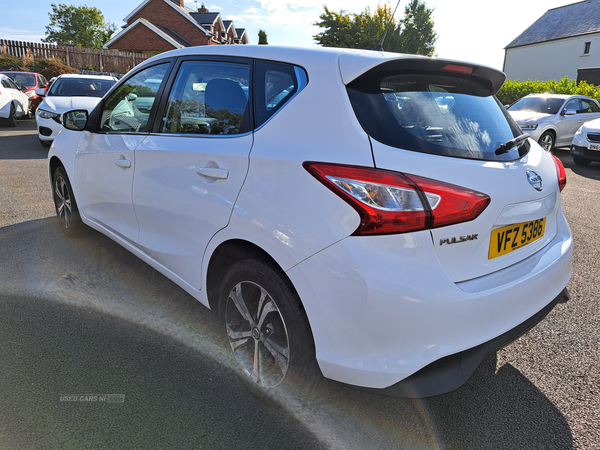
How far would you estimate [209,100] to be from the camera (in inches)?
103

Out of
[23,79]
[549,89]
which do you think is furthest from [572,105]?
[23,79]

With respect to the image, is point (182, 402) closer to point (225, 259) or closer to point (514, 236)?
point (225, 259)

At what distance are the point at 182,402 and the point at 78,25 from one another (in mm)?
86225

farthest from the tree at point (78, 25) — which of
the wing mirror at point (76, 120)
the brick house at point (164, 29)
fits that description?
the wing mirror at point (76, 120)

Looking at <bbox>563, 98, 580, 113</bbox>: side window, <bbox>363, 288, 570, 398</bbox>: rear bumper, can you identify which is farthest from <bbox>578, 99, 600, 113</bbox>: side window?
<bbox>363, 288, 570, 398</bbox>: rear bumper

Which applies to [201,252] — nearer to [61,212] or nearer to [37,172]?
[61,212]

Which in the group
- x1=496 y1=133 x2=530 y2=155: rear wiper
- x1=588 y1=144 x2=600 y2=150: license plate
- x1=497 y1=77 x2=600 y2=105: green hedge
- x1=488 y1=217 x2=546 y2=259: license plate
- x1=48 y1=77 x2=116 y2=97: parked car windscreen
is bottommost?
x1=588 y1=144 x2=600 y2=150: license plate

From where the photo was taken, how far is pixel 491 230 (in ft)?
6.18

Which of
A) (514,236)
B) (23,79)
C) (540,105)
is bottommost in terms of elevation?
(514,236)

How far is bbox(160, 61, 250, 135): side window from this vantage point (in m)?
2.38

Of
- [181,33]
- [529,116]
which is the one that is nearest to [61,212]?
[529,116]

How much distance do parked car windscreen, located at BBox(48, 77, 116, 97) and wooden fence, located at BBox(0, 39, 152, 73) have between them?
20.5 meters

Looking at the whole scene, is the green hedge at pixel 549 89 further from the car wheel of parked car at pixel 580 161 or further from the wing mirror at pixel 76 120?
the wing mirror at pixel 76 120

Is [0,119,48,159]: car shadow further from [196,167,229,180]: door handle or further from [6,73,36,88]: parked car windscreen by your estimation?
[196,167,229,180]: door handle
